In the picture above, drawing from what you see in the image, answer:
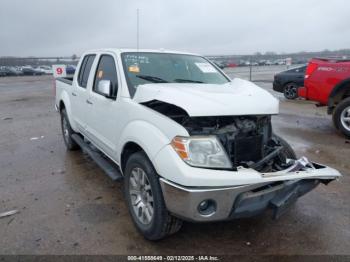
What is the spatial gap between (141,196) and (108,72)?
1.80 meters

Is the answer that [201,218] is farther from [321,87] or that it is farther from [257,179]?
[321,87]

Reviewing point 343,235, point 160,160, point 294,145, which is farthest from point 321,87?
point 160,160

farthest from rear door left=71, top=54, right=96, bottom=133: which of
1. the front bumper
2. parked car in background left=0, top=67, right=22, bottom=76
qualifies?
parked car in background left=0, top=67, right=22, bottom=76

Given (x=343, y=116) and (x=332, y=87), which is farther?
(x=332, y=87)

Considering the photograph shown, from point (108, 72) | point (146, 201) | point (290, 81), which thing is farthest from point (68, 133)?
point (290, 81)

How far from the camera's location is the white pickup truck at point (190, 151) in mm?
2555

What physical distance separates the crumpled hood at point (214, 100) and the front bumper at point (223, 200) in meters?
0.64

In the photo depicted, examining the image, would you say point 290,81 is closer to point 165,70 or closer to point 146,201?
point 165,70

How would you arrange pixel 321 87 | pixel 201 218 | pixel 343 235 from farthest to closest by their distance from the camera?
1. pixel 321 87
2. pixel 343 235
3. pixel 201 218

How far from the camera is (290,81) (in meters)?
13.2

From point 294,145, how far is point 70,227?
4.68m

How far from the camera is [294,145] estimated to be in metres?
6.37

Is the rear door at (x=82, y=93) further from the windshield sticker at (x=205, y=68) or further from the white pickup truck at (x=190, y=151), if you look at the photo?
the windshield sticker at (x=205, y=68)

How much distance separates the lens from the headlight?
2592 millimetres
